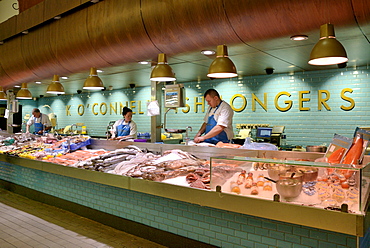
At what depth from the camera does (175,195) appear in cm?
305

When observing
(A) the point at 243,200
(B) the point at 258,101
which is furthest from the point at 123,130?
(A) the point at 243,200

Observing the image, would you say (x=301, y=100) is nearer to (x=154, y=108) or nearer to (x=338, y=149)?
(x=154, y=108)

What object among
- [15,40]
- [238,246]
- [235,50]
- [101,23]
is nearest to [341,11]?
[235,50]

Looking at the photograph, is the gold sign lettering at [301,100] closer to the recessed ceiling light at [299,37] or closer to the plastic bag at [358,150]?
the recessed ceiling light at [299,37]

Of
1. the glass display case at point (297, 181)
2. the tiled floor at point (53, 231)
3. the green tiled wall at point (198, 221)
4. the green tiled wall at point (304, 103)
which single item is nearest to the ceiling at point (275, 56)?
the green tiled wall at point (304, 103)

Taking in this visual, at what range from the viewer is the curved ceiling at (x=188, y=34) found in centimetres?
343

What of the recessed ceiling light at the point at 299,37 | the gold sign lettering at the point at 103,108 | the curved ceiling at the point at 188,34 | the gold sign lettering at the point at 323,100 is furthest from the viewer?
the gold sign lettering at the point at 103,108

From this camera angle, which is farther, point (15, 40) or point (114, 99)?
point (114, 99)

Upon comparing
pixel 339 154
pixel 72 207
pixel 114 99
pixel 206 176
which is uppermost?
pixel 114 99

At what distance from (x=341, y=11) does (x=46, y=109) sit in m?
14.6

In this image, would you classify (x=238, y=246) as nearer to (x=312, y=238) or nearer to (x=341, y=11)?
(x=312, y=238)

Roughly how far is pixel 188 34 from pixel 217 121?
1.73 meters

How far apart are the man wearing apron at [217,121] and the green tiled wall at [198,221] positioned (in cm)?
152

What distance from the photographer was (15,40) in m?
7.52
